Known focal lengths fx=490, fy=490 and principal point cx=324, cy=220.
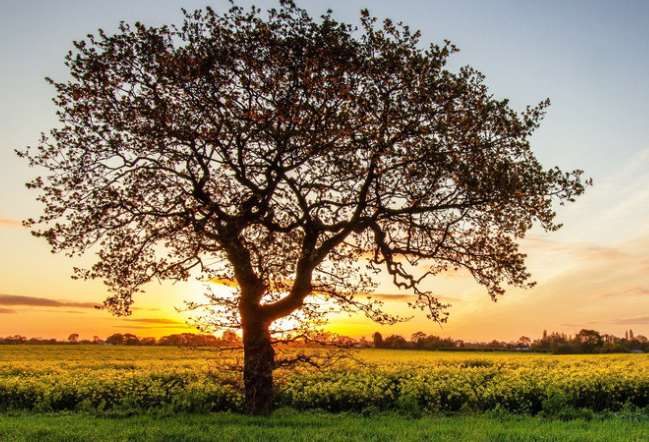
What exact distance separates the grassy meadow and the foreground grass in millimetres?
36

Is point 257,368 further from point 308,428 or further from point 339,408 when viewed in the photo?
point 339,408

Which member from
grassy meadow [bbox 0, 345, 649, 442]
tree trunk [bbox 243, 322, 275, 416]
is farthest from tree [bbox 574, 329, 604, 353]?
tree trunk [bbox 243, 322, 275, 416]

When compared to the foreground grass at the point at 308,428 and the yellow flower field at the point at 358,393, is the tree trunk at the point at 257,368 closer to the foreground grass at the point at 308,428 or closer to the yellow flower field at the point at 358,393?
the foreground grass at the point at 308,428

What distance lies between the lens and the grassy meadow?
1364cm

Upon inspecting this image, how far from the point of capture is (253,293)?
15.2 m

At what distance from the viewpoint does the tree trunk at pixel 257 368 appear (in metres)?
15.0

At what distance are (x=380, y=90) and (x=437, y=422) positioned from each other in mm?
10655

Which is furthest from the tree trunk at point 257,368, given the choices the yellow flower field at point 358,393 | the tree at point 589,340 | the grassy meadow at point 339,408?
the tree at point 589,340

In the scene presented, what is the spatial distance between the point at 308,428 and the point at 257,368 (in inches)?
91.2

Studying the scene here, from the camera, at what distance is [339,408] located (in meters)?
18.6

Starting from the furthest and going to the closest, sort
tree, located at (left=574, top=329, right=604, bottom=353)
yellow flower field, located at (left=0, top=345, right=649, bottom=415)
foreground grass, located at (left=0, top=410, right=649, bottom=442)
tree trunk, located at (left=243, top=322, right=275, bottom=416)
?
tree, located at (left=574, top=329, right=604, bottom=353), yellow flower field, located at (left=0, top=345, right=649, bottom=415), tree trunk, located at (left=243, top=322, right=275, bottom=416), foreground grass, located at (left=0, top=410, right=649, bottom=442)

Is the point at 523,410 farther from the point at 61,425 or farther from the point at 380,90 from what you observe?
the point at 61,425

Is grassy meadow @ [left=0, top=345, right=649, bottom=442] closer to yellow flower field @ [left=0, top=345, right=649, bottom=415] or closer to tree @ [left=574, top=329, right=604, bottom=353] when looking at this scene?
yellow flower field @ [left=0, top=345, right=649, bottom=415]

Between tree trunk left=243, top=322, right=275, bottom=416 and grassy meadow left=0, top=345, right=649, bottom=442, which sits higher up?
tree trunk left=243, top=322, right=275, bottom=416
